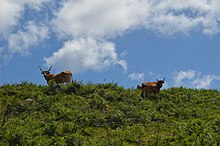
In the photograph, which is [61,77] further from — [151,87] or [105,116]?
[105,116]

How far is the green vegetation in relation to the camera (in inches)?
549

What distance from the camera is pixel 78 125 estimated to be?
1684 cm

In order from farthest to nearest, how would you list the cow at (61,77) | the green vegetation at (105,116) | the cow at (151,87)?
the cow at (61,77) → the cow at (151,87) → the green vegetation at (105,116)

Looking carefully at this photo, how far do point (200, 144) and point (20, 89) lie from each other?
1350 centimetres

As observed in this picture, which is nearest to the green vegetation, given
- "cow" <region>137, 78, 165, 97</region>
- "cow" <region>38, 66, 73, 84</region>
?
"cow" <region>137, 78, 165, 97</region>

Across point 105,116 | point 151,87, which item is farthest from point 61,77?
point 105,116

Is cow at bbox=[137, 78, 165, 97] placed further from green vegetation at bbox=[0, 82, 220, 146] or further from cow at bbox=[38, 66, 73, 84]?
cow at bbox=[38, 66, 73, 84]

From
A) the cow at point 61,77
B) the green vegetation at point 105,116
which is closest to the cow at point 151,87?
the green vegetation at point 105,116

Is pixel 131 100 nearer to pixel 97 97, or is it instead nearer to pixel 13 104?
pixel 97 97

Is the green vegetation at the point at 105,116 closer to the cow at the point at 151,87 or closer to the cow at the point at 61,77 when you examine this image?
the cow at the point at 151,87

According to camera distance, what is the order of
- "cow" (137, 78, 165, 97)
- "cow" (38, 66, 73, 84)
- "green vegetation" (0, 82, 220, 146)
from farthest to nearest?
"cow" (38, 66, 73, 84) → "cow" (137, 78, 165, 97) → "green vegetation" (0, 82, 220, 146)

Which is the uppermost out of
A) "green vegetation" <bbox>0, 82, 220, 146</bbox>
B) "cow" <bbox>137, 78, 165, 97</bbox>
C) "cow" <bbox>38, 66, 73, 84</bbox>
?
"cow" <bbox>38, 66, 73, 84</bbox>

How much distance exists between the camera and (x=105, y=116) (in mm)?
18391

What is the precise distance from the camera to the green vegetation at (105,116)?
13947mm
